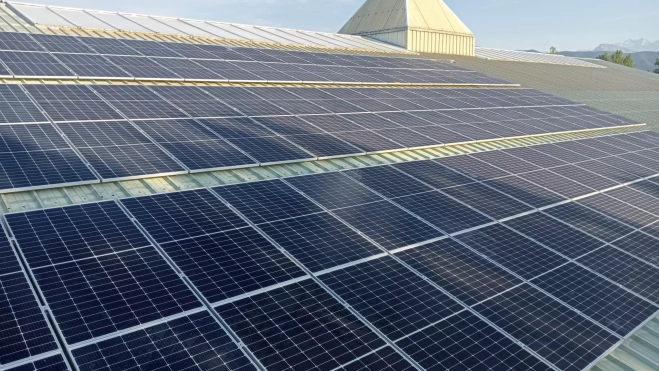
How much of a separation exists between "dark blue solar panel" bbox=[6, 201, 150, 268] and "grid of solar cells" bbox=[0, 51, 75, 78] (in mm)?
9789

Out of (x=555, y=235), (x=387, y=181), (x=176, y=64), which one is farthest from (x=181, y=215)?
(x=176, y=64)

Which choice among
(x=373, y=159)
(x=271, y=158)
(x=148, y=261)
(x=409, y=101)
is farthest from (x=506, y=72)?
(x=148, y=261)

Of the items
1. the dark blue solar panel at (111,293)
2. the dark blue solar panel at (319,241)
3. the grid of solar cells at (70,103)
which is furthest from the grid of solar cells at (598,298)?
the grid of solar cells at (70,103)

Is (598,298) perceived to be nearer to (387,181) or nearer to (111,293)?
(387,181)

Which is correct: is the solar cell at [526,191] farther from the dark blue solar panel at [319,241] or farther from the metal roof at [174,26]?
the metal roof at [174,26]

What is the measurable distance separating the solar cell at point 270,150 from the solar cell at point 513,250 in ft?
18.4

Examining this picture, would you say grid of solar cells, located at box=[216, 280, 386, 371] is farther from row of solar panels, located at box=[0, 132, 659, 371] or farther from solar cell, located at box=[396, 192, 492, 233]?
solar cell, located at box=[396, 192, 492, 233]

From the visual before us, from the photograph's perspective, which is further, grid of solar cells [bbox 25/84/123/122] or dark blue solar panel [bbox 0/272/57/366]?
grid of solar cells [bbox 25/84/123/122]

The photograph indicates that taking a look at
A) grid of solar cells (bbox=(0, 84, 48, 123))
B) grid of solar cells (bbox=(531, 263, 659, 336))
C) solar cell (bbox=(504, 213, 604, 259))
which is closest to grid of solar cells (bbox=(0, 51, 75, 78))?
grid of solar cells (bbox=(0, 84, 48, 123))

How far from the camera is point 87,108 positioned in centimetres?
1548

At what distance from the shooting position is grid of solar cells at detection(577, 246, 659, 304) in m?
11.3

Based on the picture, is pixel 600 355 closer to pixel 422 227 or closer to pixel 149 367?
pixel 422 227

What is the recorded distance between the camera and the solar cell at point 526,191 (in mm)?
14938

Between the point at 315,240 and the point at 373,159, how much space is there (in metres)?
6.24
